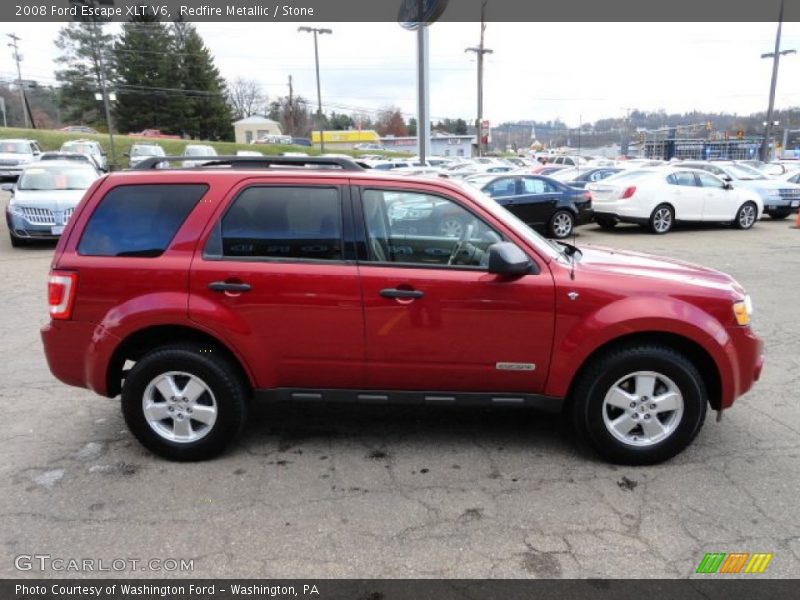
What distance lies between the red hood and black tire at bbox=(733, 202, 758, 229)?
44.2ft

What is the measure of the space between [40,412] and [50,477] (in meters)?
1.14

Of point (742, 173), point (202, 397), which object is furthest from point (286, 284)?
point (742, 173)

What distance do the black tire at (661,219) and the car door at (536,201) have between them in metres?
2.63

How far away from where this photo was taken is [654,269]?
12.4ft

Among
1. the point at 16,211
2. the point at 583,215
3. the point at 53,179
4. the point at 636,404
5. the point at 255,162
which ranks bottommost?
the point at 583,215

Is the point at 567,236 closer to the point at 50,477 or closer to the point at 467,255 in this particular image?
the point at 467,255

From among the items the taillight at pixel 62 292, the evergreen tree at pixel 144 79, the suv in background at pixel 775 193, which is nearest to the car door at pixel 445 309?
the taillight at pixel 62 292

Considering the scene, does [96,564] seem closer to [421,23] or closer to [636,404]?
[636,404]

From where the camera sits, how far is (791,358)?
565 cm

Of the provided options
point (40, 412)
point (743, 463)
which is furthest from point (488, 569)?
point (40, 412)

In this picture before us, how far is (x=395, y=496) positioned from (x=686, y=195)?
14.0m

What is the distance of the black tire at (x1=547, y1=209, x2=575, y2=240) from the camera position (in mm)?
13867
